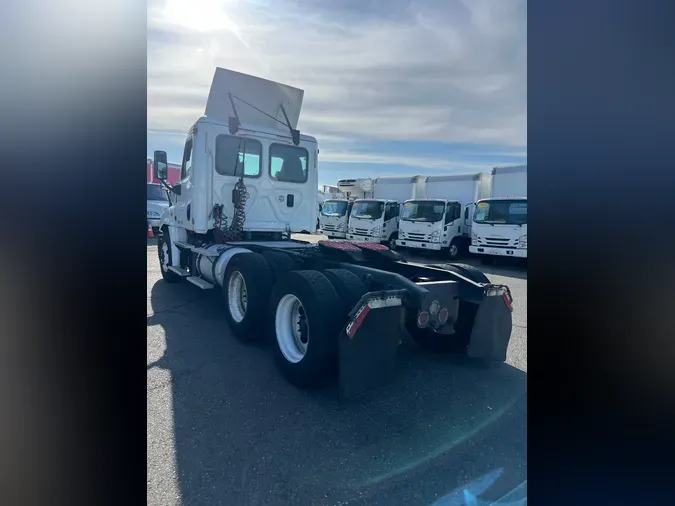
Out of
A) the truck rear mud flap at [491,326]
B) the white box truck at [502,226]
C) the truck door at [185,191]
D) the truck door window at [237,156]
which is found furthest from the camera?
the white box truck at [502,226]

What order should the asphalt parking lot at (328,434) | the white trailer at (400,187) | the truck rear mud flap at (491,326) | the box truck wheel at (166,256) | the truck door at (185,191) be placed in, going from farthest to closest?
the white trailer at (400,187) < the box truck wheel at (166,256) < the truck door at (185,191) < the truck rear mud flap at (491,326) < the asphalt parking lot at (328,434)

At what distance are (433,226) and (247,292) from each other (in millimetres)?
10726

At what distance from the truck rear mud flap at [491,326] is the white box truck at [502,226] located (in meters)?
8.77

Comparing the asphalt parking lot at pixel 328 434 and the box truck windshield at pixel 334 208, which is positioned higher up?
the box truck windshield at pixel 334 208

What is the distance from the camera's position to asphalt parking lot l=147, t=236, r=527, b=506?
225cm

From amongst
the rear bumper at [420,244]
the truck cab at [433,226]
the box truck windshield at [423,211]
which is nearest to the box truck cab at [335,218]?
the box truck windshield at [423,211]

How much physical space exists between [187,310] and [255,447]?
3.74m

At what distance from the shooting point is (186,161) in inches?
255

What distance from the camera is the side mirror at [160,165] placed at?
6.31 m

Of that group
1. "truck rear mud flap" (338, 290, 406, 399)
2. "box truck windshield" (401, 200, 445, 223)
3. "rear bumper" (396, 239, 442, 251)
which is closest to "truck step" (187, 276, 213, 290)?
"truck rear mud flap" (338, 290, 406, 399)

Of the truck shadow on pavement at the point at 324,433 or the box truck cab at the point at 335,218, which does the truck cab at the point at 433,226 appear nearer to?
the box truck cab at the point at 335,218
